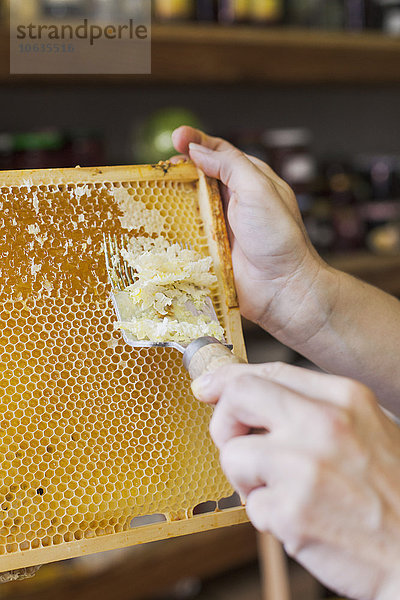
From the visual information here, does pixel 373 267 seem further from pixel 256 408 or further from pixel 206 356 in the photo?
pixel 256 408

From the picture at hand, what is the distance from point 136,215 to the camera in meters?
0.94

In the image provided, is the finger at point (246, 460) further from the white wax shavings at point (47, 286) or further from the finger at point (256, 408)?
the white wax shavings at point (47, 286)

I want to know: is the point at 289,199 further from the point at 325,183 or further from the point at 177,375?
the point at 325,183

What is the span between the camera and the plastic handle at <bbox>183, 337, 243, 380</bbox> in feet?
2.23

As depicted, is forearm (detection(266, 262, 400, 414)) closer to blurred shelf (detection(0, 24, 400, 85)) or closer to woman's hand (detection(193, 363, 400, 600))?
woman's hand (detection(193, 363, 400, 600))

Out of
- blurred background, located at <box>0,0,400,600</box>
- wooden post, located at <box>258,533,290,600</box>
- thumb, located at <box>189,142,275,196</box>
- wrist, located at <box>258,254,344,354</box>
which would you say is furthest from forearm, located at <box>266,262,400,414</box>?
wooden post, located at <box>258,533,290,600</box>

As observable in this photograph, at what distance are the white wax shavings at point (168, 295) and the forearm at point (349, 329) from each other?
201 millimetres

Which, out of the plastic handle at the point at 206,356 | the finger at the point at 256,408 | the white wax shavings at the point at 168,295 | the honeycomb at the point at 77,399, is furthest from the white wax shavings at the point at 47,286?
the finger at the point at 256,408

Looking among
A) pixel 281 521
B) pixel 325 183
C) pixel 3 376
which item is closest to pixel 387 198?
pixel 325 183

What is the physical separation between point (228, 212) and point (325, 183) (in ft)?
3.30

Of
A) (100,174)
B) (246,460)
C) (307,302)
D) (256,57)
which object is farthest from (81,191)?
(256,57)

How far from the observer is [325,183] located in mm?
1919

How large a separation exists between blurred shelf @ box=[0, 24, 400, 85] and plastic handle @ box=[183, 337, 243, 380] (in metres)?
0.97

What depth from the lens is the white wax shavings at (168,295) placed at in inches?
32.4
